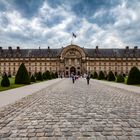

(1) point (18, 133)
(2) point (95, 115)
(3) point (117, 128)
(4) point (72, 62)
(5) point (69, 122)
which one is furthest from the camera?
(4) point (72, 62)

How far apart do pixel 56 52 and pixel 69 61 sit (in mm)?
7829

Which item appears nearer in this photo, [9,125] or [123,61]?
[9,125]

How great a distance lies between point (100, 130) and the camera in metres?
6.07

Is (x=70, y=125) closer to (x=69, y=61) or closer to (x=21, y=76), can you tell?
(x=21, y=76)

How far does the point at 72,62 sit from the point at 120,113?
84814 millimetres

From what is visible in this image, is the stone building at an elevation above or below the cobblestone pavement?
above

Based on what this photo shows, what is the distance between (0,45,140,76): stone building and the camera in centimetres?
9331

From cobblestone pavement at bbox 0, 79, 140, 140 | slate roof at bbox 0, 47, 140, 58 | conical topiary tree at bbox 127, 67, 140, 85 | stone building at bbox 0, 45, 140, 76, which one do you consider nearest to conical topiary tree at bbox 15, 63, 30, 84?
conical topiary tree at bbox 127, 67, 140, 85

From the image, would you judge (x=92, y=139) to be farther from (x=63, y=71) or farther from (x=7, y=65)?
(x=7, y=65)

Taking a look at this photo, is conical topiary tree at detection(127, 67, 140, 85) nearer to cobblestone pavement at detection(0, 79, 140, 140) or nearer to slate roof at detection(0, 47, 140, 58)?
cobblestone pavement at detection(0, 79, 140, 140)

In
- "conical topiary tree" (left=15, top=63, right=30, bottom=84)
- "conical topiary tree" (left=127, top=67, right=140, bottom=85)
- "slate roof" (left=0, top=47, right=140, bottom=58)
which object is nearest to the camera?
"conical topiary tree" (left=127, top=67, right=140, bottom=85)

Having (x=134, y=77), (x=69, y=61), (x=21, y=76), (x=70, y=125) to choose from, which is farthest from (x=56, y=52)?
(x=70, y=125)

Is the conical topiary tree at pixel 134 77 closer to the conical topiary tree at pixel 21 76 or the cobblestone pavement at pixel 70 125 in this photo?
the conical topiary tree at pixel 21 76

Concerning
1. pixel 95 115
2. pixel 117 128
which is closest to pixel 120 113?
pixel 95 115
